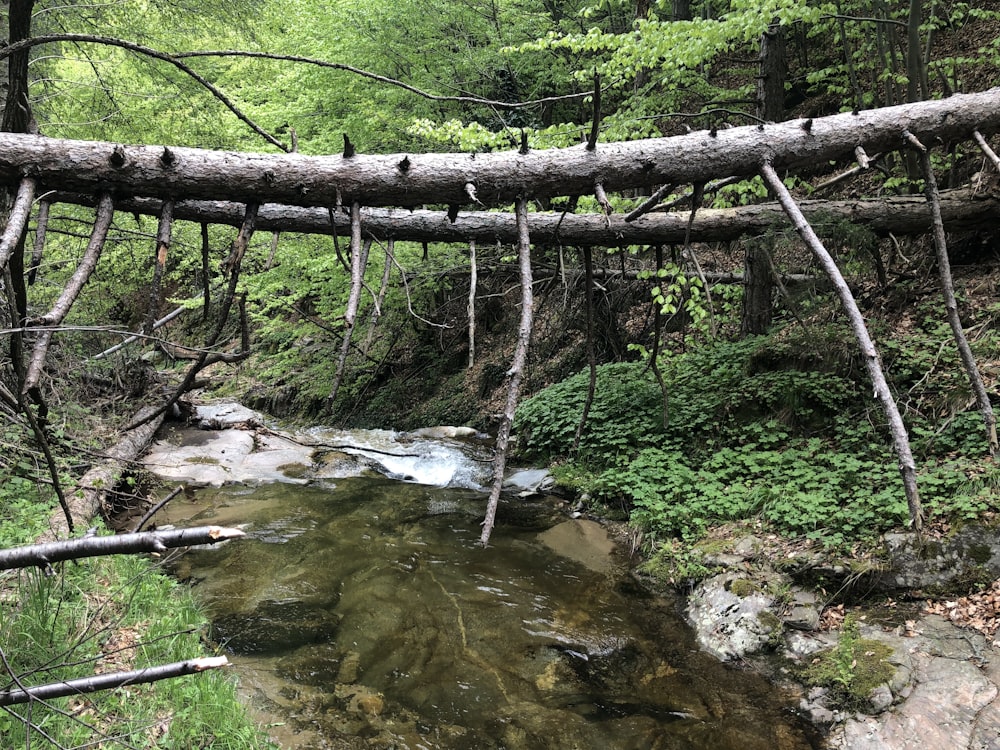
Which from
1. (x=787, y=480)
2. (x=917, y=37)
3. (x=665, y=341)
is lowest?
(x=787, y=480)

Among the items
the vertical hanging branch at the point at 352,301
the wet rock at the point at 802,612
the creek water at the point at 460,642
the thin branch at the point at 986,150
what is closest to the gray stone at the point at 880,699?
the creek water at the point at 460,642

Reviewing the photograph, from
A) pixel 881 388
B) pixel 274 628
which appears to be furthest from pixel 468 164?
pixel 274 628

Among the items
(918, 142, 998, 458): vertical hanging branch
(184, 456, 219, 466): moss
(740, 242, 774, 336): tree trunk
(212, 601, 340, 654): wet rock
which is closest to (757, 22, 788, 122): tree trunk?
(740, 242, 774, 336): tree trunk

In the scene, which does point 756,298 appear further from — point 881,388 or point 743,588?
point 881,388

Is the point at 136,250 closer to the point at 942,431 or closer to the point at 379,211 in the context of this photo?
the point at 379,211

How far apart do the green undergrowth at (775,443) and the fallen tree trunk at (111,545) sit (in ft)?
15.9

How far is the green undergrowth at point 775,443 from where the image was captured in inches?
202

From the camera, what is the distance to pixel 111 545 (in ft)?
4.77

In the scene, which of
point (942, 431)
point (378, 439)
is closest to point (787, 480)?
point (942, 431)

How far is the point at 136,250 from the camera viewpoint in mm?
10750

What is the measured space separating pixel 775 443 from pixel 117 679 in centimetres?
654

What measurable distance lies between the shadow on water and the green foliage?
1.11 feet

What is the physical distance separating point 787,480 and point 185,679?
537 cm

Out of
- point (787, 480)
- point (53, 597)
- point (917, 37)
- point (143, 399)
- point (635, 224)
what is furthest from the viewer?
point (143, 399)
